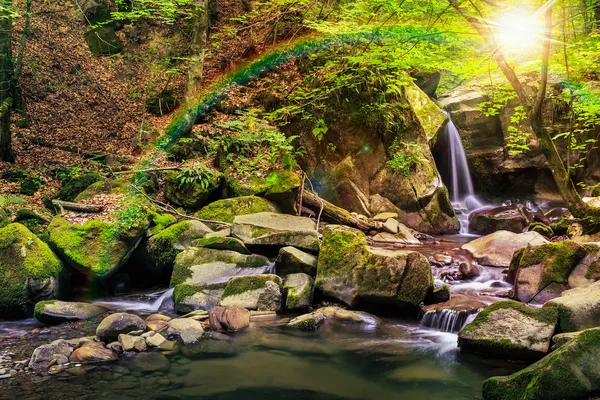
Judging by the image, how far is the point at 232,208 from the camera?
9914 mm

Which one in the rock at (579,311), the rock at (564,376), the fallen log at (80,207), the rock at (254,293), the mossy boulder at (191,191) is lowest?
the rock at (254,293)

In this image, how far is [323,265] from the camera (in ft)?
23.0

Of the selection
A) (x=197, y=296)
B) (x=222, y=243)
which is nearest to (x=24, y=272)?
(x=197, y=296)

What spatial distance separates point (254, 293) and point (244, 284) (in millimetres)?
227

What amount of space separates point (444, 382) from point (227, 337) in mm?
2888

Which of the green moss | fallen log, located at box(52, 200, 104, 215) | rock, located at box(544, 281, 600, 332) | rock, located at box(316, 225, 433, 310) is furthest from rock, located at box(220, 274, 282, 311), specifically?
fallen log, located at box(52, 200, 104, 215)

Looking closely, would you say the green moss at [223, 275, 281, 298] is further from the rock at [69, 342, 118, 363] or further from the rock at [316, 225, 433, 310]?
the rock at [69, 342, 118, 363]

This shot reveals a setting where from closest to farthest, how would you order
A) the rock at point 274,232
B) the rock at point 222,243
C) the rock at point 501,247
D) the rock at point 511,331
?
1. the rock at point 511,331
2. the rock at point 222,243
3. the rock at point 274,232
4. the rock at point 501,247

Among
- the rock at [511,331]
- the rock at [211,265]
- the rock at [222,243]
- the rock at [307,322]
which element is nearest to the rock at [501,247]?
the rock at [511,331]

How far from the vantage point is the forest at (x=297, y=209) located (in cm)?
477

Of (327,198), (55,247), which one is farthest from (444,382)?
(327,198)

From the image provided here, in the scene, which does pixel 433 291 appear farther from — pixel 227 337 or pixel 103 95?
pixel 103 95

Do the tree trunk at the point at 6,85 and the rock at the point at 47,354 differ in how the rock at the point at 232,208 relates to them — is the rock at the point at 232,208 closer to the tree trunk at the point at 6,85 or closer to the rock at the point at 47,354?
the rock at the point at 47,354

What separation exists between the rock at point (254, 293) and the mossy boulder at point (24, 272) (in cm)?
A: 296
